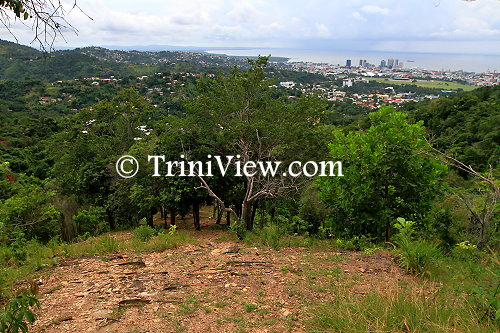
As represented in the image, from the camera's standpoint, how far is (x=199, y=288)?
3.60 m

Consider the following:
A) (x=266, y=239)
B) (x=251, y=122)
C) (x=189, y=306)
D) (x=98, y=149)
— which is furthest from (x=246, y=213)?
(x=98, y=149)

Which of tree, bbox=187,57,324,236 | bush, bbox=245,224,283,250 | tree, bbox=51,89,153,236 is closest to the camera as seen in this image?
bush, bbox=245,224,283,250

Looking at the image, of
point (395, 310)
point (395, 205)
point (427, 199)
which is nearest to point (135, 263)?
point (395, 310)

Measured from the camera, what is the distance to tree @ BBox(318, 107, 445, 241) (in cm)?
595

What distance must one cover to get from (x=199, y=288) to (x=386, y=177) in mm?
4342

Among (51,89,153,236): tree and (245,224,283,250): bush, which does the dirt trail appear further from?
(51,89,153,236): tree

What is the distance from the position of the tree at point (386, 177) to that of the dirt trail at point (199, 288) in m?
1.49

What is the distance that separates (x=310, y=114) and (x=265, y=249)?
5.16 meters

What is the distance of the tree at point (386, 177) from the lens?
5953 millimetres

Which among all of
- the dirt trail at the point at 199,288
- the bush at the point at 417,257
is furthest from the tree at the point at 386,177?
the bush at the point at 417,257

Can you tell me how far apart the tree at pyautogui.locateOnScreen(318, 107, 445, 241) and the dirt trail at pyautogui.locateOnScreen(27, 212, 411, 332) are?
4.90 feet

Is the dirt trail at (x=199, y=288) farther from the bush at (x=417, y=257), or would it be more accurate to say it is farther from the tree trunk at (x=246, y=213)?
the tree trunk at (x=246, y=213)

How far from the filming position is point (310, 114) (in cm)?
936

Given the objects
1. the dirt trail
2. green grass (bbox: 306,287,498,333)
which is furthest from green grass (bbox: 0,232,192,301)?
green grass (bbox: 306,287,498,333)
